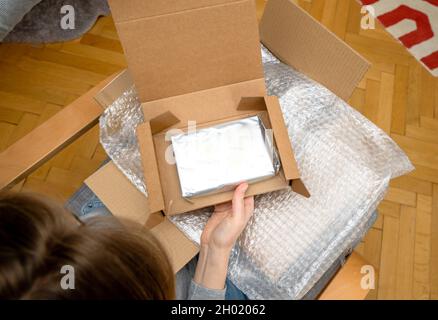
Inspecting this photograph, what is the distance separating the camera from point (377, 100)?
1.27m

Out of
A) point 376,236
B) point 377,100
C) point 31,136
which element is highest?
point 31,136

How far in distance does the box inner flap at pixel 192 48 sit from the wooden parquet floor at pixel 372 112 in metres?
0.60

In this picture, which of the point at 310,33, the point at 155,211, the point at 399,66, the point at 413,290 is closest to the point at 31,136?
the point at 155,211

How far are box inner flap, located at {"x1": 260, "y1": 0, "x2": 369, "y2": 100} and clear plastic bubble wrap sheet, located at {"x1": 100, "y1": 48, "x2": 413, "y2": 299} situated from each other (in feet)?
A: 0.11

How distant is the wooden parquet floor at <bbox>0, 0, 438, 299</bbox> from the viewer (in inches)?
42.2

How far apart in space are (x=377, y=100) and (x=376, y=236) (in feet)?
1.62

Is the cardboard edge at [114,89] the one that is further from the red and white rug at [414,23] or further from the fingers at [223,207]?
the red and white rug at [414,23]

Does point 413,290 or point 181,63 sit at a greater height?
point 181,63

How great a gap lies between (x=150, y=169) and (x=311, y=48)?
0.40m

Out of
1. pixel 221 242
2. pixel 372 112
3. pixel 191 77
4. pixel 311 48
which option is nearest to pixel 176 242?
pixel 221 242

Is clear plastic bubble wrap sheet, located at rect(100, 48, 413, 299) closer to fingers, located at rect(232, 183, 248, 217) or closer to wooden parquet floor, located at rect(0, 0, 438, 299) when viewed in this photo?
fingers, located at rect(232, 183, 248, 217)

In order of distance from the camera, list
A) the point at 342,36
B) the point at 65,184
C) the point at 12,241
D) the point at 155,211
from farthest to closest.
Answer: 1. the point at 342,36
2. the point at 65,184
3. the point at 155,211
4. the point at 12,241

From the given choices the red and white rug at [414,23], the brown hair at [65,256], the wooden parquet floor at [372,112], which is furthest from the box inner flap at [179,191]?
the red and white rug at [414,23]

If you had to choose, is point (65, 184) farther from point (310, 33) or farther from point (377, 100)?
point (377, 100)
